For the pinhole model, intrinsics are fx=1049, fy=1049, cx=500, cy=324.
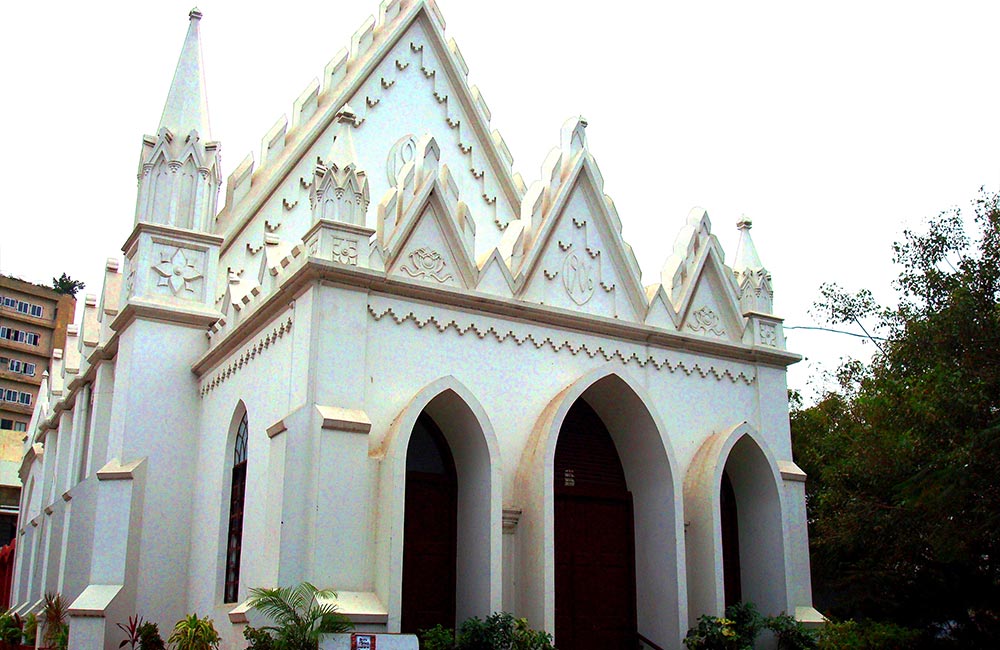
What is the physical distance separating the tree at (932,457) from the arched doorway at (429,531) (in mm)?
6812

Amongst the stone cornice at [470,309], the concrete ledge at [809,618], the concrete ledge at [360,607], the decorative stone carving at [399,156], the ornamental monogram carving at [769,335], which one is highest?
the decorative stone carving at [399,156]

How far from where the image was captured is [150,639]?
14844 millimetres

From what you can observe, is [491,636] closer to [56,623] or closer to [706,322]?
[706,322]

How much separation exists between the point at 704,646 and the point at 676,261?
605 cm

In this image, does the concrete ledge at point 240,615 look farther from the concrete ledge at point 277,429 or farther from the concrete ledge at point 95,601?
the concrete ledge at point 95,601

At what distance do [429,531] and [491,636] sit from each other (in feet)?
6.31

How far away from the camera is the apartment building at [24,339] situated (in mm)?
76875

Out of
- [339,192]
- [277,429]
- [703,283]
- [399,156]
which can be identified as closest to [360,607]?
[277,429]

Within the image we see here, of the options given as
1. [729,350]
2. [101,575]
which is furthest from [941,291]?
[101,575]

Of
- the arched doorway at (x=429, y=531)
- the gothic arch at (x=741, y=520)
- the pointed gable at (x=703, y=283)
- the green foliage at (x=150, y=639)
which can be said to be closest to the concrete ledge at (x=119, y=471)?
the green foliage at (x=150, y=639)

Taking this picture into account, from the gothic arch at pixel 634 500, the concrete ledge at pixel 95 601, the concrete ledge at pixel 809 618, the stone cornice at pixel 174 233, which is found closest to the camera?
the gothic arch at pixel 634 500

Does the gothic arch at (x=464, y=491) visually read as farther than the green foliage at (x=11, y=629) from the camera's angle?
No

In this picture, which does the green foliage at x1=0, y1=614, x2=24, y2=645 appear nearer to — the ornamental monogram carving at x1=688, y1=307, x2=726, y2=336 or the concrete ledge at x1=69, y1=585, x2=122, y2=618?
the concrete ledge at x1=69, y1=585, x2=122, y2=618

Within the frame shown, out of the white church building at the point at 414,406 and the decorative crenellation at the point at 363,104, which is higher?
the decorative crenellation at the point at 363,104
